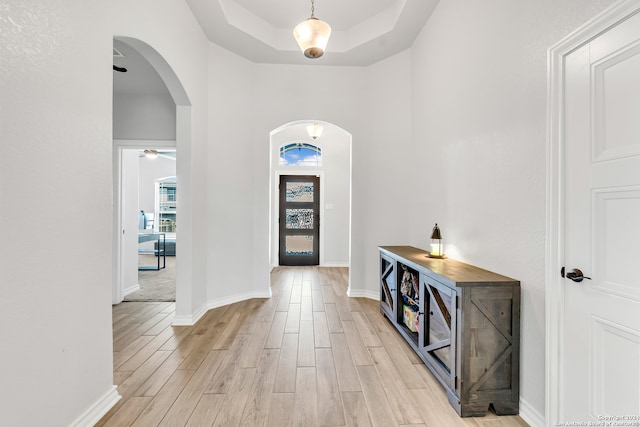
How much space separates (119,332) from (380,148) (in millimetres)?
3715

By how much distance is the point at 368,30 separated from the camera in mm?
3455

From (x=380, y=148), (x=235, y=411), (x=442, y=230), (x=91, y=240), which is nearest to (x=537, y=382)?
(x=442, y=230)

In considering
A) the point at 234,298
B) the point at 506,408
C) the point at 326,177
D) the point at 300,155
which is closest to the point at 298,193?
the point at 326,177

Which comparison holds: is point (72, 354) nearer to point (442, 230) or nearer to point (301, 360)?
point (301, 360)

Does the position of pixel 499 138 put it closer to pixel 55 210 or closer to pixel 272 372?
pixel 272 372

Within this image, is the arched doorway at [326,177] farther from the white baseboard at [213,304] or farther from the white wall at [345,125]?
the white baseboard at [213,304]

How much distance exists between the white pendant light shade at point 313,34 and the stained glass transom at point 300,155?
12.0 ft

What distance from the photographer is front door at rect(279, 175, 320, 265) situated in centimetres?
620

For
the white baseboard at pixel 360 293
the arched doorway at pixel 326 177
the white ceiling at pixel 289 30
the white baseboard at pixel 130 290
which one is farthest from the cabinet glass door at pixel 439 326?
the white baseboard at pixel 130 290

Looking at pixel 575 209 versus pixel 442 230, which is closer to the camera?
pixel 575 209

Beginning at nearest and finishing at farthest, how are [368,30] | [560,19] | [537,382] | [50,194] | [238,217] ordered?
[50,194] < [560,19] < [537,382] < [368,30] < [238,217]

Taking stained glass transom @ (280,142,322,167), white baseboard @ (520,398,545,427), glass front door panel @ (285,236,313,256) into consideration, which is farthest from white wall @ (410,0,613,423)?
glass front door panel @ (285,236,313,256)

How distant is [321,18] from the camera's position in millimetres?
3467

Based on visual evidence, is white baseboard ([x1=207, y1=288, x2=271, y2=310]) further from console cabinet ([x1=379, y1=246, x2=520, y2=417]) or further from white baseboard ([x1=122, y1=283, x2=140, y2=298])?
console cabinet ([x1=379, y1=246, x2=520, y2=417])
